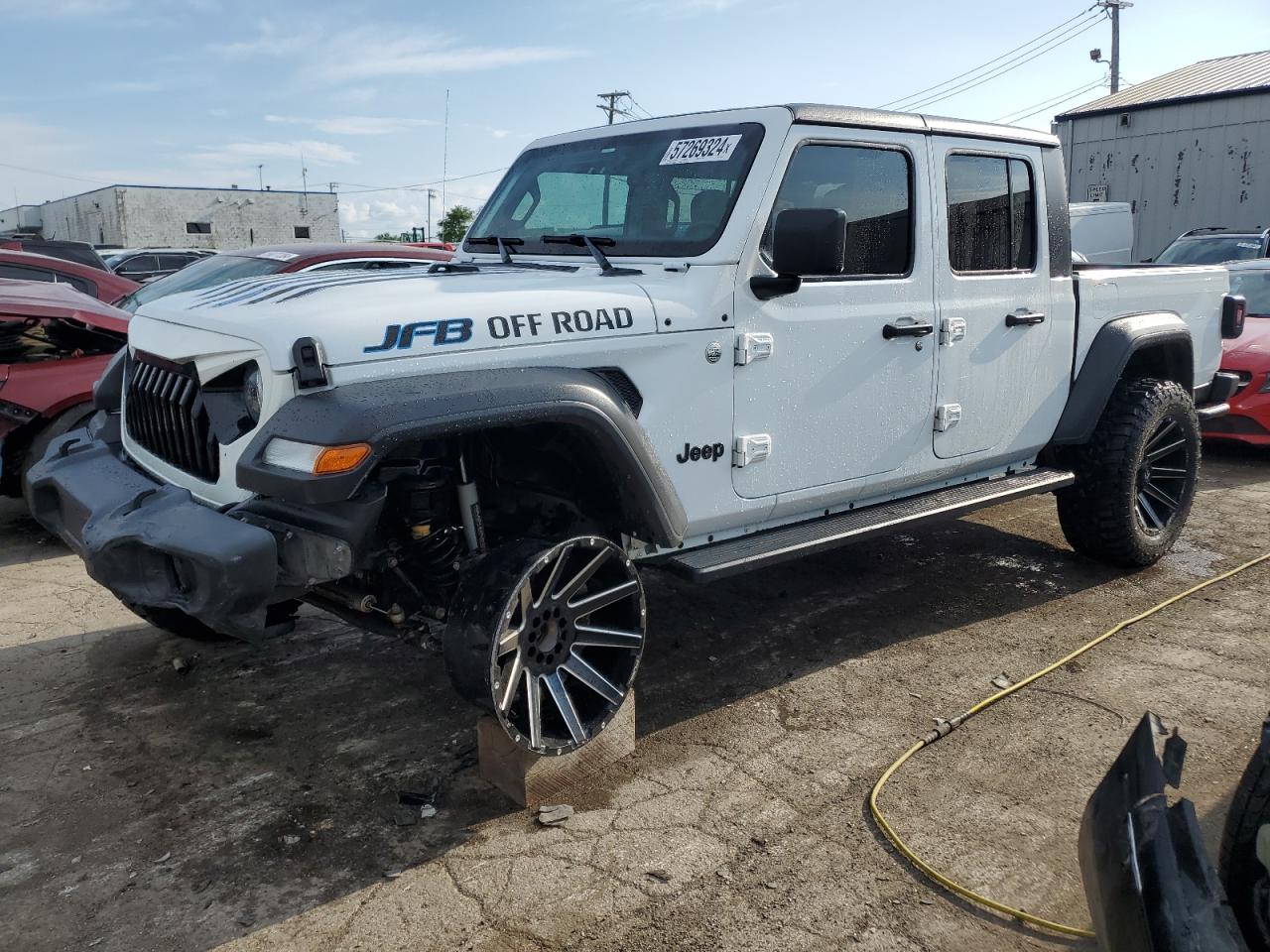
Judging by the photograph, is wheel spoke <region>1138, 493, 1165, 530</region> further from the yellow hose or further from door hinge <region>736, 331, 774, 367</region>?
door hinge <region>736, 331, 774, 367</region>

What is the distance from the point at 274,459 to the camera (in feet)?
8.62

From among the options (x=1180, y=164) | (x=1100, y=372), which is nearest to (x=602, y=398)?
(x=1100, y=372)

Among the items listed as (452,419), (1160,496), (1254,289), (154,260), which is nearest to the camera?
(452,419)

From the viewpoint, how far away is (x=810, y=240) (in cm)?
322

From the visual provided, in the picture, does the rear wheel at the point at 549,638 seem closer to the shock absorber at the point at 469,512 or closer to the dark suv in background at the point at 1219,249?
the shock absorber at the point at 469,512

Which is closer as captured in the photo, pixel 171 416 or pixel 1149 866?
pixel 1149 866

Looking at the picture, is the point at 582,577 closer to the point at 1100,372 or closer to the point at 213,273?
the point at 1100,372

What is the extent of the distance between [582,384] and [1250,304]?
8.04 metres

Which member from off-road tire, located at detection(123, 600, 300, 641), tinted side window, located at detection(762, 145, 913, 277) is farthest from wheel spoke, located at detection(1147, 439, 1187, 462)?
off-road tire, located at detection(123, 600, 300, 641)

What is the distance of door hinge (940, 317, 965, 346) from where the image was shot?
414 cm

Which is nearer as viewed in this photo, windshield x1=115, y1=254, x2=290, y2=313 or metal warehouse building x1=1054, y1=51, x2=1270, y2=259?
windshield x1=115, y1=254, x2=290, y2=313

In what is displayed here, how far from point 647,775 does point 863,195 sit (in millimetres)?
2279

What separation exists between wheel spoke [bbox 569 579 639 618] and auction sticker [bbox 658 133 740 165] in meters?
1.55

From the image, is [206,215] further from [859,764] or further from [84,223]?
[859,764]
